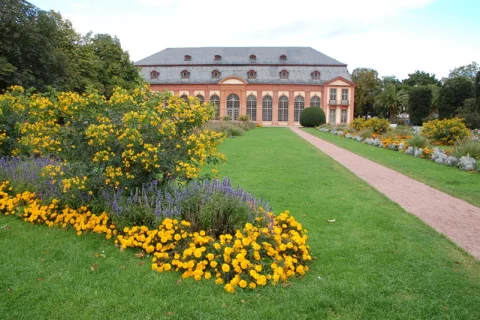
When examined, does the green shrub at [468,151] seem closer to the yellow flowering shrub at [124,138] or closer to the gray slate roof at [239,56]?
the yellow flowering shrub at [124,138]

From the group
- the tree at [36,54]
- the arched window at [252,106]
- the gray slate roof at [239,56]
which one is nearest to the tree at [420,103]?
the gray slate roof at [239,56]

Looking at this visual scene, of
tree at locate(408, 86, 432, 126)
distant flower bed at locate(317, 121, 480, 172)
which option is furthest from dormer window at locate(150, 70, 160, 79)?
distant flower bed at locate(317, 121, 480, 172)

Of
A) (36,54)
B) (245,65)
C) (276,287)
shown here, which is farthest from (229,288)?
(245,65)

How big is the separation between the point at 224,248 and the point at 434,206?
4528 millimetres

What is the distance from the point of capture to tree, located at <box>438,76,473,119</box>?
46.2 meters

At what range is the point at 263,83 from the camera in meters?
53.4

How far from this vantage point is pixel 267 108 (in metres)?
54.6

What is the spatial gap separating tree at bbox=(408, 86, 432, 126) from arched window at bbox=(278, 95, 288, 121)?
16.7m

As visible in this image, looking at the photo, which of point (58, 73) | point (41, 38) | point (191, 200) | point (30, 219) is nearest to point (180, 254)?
point (191, 200)

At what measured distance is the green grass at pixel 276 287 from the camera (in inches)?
119

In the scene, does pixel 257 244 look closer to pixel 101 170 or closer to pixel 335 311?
pixel 335 311

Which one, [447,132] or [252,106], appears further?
[252,106]

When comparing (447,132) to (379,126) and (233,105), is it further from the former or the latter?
(233,105)

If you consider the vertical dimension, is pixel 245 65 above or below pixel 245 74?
above
